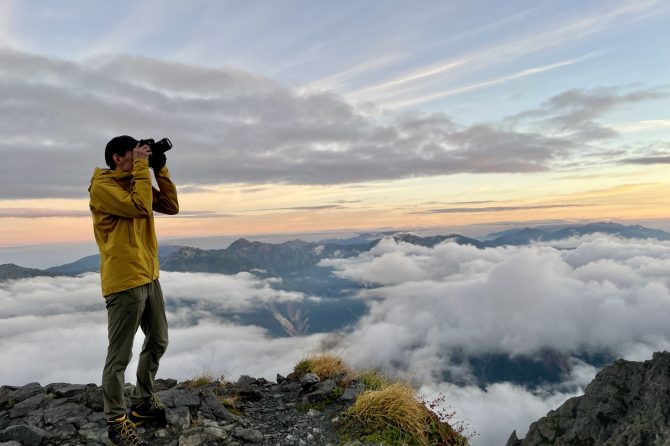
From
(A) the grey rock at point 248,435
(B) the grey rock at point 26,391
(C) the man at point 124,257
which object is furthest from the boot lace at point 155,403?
(B) the grey rock at point 26,391

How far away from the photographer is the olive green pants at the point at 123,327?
534 cm

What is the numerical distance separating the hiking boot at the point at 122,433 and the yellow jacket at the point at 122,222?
1890 mm

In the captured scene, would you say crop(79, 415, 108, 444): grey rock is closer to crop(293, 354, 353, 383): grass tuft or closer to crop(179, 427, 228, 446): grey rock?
crop(179, 427, 228, 446): grey rock

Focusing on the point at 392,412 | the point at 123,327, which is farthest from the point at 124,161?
the point at 392,412

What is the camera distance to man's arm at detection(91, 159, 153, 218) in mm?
5141

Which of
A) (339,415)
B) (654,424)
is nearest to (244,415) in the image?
(339,415)

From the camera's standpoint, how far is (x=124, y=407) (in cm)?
560

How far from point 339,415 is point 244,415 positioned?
1870 mm

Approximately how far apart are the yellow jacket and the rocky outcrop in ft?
19.0

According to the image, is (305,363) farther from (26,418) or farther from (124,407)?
(26,418)

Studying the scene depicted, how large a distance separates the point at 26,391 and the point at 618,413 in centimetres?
1066

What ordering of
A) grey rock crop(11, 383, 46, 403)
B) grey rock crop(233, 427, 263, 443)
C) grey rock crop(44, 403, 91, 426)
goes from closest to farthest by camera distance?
grey rock crop(233, 427, 263, 443), grey rock crop(44, 403, 91, 426), grey rock crop(11, 383, 46, 403)

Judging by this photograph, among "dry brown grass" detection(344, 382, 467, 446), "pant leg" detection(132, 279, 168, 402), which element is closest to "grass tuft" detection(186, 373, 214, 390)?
"pant leg" detection(132, 279, 168, 402)

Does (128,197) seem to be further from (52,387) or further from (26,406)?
(52,387)
